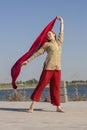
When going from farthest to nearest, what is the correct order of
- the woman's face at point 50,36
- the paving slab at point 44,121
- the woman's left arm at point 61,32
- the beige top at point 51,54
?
the woman's left arm at point 61,32 → the woman's face at point 50,36 → the beige top at point 51,54 → the paving slab at point 44,121

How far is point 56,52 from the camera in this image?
1122 cm

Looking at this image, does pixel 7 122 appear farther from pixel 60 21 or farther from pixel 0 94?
pixel 0 94

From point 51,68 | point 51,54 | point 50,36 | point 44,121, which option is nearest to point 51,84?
point 51,68

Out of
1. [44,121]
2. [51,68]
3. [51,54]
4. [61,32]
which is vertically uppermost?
[61,32]

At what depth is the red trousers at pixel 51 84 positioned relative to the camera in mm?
11203

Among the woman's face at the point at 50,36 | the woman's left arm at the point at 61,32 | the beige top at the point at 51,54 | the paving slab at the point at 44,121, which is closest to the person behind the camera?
the paving slab at the point at 44,121

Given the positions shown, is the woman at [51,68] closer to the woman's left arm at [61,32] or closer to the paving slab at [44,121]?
the woman's left arm at [61,32]

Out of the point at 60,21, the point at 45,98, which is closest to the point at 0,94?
the point at 45,98

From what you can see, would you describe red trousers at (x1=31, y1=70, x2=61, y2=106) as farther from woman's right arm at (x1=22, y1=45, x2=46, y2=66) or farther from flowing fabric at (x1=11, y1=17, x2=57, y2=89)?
flowing fabric at (x1=11, y1=17, x2=57, y2=89)

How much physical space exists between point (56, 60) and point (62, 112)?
1.25 metres

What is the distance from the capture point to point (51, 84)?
1142 cm

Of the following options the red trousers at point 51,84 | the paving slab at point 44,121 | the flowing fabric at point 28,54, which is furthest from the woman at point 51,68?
the paving slab at point 44,121

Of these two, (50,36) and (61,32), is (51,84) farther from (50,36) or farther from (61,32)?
(61,32)

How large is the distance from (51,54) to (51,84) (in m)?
0.77
